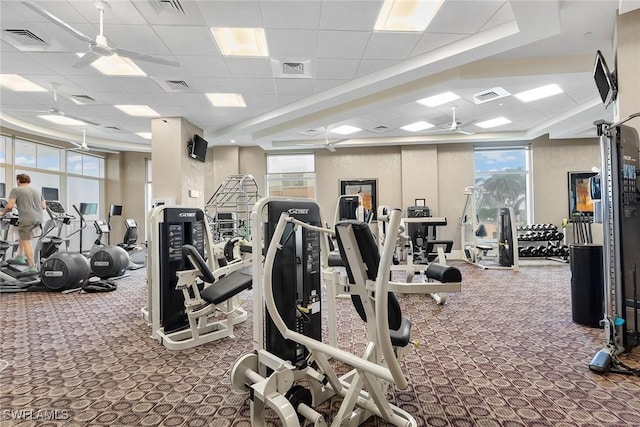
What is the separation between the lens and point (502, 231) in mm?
7262

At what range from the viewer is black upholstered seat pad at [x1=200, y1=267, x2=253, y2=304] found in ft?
8.69

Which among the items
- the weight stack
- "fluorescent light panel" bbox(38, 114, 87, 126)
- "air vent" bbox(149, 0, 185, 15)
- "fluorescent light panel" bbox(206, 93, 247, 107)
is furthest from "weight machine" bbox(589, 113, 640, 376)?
"fluorescent light panel" bbox(38, 114, 87, 126)

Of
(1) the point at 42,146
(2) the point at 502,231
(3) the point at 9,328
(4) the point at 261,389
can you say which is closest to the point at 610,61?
(2) the point at 502,231

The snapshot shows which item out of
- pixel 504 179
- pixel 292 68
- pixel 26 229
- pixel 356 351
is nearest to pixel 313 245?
pixel 356 351

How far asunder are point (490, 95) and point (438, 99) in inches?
35.4

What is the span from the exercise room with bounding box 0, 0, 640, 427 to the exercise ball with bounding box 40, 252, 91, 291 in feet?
0.11

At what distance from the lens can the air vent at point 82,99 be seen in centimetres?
592

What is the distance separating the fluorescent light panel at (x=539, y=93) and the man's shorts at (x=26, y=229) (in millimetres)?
8773

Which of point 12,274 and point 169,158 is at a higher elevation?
point 169,158

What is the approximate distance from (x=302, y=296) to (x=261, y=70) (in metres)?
3.83

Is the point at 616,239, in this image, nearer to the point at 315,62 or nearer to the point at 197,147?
the point at 315,62

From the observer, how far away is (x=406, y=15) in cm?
367

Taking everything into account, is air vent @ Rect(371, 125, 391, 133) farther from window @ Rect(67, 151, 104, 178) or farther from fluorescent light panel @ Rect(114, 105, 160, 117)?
window @ Rect(67, 151, 104, 178)

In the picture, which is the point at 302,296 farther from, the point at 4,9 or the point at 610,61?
the point at 610,61
